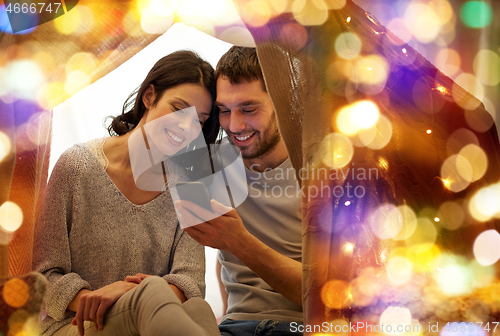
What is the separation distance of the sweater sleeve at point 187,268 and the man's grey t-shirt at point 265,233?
6.8 inches

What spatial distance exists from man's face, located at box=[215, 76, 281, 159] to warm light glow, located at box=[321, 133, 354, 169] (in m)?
0.41

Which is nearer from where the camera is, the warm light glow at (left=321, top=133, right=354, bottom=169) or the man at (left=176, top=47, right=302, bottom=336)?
the warm light glow at (left=321, top=133, right=354, bottom=169)

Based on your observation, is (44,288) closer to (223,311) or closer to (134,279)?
(134,279)

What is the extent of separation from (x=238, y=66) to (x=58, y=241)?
59cm

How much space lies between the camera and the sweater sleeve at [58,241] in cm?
64

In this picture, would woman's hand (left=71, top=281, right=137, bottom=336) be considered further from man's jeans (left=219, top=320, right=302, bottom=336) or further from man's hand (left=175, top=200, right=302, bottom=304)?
man's jeans (left=219, top=320, right=302, bottom=336)

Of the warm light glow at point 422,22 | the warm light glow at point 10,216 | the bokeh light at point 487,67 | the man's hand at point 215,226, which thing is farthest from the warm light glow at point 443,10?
the warm light glow at point 10,216

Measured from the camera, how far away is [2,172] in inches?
23.4

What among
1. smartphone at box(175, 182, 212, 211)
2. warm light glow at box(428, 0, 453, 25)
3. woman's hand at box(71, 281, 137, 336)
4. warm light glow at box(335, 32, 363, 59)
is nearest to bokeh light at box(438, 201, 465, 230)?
warm light glow at box(335, 32, 363, 59)

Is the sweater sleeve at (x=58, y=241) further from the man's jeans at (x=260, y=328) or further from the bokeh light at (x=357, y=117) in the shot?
the bokeh light at (x=357, y=117)

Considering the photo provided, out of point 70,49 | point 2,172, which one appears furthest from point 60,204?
point 70,49

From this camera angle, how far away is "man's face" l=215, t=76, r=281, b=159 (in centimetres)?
94

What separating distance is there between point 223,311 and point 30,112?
0.75 meters

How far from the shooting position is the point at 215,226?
0.70 m
